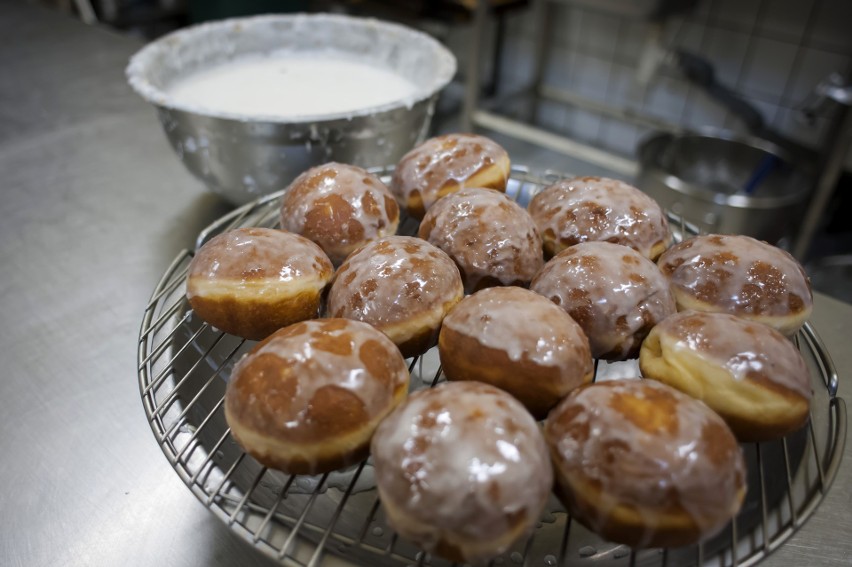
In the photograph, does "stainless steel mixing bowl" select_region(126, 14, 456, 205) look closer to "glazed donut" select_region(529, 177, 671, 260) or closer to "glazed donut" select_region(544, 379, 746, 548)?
"glazed donut" select_region(529, 177, 671, 260)

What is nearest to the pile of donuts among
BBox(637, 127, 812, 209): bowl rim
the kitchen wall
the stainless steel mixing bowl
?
the stainless steel mixing bowl

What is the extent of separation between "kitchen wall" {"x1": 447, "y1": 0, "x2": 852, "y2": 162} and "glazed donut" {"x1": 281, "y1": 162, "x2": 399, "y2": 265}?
1557 millimetres

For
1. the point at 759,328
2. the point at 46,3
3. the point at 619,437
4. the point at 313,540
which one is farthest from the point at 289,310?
the point at 46,3

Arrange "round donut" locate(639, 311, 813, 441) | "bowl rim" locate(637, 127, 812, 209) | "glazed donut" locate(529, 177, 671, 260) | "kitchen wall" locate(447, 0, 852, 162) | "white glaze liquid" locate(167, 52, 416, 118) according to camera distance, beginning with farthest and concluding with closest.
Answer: "kitchen wall" locate(447, 0, 852, 162)
"bowl rim" locate(637, 127, 812, 209)
"white glaze liquid" locate(167, 52, 416, 118)
"glazed donut" locate(529, 177, 671, 260)
"round donut" locate(639, 311, 813, 441)

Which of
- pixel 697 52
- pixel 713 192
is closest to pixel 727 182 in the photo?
pixel 713 192

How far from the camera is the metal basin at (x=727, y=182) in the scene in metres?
1.75

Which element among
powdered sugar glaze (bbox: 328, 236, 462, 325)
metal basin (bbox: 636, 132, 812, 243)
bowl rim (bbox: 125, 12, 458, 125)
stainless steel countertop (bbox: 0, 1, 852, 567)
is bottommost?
metal basin (bbox: 636, 132, 812, 243)

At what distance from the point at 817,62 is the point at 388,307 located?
7.32 feet

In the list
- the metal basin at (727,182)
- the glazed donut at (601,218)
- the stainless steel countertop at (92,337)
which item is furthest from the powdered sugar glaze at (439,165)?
the metal basin at (727,182)

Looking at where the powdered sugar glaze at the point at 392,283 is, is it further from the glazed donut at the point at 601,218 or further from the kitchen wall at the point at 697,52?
the kitchen wall at the point at 697,52

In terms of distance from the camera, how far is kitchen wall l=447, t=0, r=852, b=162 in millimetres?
2121

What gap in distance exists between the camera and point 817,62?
2.14 m

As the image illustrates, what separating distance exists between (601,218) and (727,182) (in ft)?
5.36

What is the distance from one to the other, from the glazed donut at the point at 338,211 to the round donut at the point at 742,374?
0.39 meters
